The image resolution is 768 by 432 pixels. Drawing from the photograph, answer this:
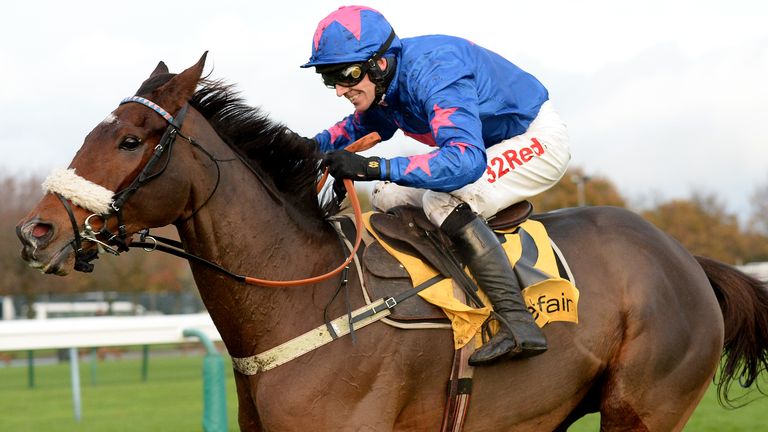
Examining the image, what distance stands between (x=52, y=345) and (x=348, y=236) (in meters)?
6.10

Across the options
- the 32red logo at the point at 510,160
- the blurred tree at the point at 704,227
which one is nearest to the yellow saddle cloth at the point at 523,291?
the 32red logo at the point at 510,160

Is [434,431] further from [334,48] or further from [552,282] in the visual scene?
[334,48]

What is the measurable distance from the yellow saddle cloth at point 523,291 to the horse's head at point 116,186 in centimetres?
97

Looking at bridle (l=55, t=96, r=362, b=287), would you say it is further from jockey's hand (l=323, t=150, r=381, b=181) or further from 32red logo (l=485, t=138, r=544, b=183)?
32red logo (l=485, t=138, r=544, b=183)

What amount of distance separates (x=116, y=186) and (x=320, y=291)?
0.96m

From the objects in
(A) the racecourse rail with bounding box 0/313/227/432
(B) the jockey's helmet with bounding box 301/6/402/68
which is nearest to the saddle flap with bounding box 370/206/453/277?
(B) the jockey's helmet with bounding box 301/6/402/68

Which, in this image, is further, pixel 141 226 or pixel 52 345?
pixel 52 345

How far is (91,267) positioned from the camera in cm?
363

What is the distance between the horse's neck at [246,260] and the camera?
3.87m

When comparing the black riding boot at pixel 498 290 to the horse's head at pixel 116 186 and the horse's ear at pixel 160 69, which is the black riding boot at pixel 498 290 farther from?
the horse's ear at pixel 160 69

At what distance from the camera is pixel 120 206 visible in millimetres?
3607

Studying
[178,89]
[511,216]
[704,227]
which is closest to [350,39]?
[178,89]

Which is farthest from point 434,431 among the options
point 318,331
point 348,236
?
point 348,236

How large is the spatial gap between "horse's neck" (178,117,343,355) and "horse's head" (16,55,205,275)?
149mm
